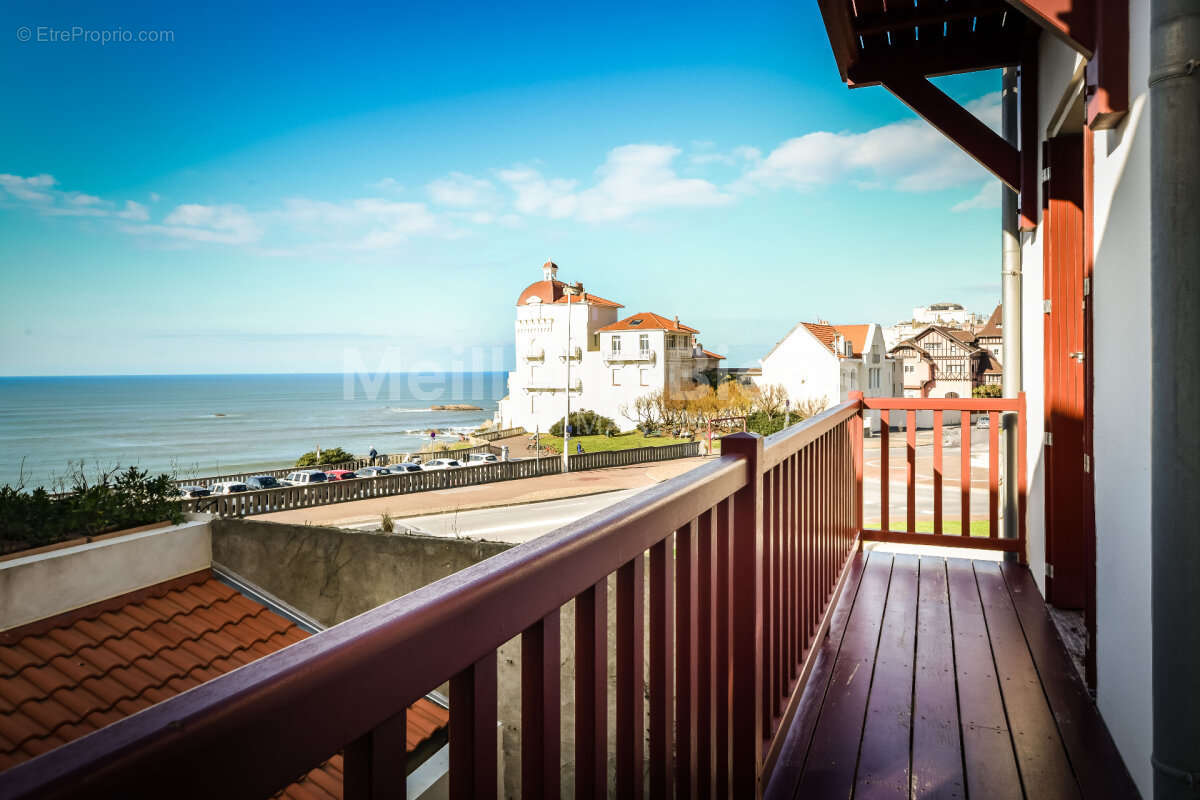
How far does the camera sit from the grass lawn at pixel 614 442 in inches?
1304

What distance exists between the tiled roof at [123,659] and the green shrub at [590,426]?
109ft

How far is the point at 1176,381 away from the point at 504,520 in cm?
1624

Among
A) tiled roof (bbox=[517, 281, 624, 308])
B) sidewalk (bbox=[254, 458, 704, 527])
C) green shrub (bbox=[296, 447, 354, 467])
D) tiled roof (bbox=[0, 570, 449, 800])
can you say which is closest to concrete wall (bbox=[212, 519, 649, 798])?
tiled roof (bbox=[0, 570, 449, 800])

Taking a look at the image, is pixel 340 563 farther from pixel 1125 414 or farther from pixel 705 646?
pixel 1125 414

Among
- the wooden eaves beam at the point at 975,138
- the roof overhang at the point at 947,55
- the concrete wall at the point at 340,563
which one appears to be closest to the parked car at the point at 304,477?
the concrete wall at the point at 340,563

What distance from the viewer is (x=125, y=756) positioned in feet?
1.00

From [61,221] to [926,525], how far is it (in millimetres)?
81061

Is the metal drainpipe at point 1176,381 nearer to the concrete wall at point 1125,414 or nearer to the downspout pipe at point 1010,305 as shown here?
the concrete wall at point 1125,414

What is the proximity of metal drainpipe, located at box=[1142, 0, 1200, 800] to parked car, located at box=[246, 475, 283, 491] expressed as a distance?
26149 millimetres

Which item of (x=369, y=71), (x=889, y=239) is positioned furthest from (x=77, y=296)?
(x=889, y=239)

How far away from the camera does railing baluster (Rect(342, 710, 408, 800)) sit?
46 centimetres

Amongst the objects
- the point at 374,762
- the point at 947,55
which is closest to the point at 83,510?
the point at 374,762

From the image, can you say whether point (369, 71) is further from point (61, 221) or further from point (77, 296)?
point (77, 296)

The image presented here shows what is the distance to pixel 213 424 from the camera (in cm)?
5500
